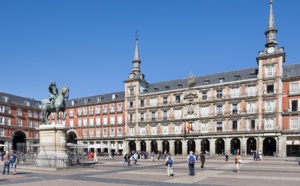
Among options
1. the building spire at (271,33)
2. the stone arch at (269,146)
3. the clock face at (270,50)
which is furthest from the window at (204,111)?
the building spire at (271,33)

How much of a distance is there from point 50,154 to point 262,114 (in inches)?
1476

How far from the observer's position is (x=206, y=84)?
53.8 metres

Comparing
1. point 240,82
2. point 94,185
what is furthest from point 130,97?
point 94,185

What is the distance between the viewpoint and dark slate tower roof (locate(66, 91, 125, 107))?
66.7m

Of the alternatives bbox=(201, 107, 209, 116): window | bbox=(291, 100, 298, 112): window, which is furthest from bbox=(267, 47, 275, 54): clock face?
bbox=(201, 107, 209, 116): window

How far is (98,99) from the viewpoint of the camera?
69.2 metres

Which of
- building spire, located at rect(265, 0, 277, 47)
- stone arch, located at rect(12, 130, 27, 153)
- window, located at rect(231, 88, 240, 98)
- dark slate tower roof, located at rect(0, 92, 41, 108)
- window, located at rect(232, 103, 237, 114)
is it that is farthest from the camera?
stone arch, located at rect(12, 130, 27, 153)

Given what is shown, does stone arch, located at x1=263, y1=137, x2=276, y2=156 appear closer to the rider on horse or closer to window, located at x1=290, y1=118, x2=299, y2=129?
window, located at x1=290, y1=118, x2=299, y2=129

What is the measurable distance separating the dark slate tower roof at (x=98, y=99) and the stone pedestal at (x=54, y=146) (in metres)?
41.8

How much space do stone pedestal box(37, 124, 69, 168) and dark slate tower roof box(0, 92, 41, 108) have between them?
49.4m

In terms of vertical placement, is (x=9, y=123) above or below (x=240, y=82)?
below

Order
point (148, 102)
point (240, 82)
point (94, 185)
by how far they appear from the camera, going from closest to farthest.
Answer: point (94, 185) < point (240, 82) < point (148, 102)

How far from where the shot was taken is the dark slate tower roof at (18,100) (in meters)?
65.5

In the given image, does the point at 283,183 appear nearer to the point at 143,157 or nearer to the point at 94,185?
the point at 94,185
